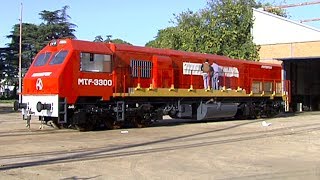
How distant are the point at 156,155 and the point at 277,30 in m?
28.3

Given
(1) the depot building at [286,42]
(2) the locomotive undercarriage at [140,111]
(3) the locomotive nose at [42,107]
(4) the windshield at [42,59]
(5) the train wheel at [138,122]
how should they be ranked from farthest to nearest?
1. (1) the depot building at [286,42]
2. (5) the train wheel at [138,122]
3. (4) the windshield at [42,59]
4. (2) the locomotive undercarriage at [140,111]
5. (3) the locomotive nose at [42,107]

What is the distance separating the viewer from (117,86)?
19.8 m

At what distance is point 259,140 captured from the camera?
16.2 m

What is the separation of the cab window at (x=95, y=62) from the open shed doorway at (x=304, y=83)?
26.0 metres

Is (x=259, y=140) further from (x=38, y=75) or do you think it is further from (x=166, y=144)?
(x=38, y=75)

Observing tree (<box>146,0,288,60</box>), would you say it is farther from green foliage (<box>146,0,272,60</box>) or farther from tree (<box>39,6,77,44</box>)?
tree (<box>39,6,77,44</box>)

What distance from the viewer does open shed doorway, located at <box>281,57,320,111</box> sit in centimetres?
4412

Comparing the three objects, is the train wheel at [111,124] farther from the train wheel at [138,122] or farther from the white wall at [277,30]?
the white wall at [277,30]

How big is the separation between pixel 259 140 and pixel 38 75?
9277 mm

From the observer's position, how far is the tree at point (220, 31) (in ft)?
134

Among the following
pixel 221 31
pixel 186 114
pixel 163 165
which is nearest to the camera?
pixel 163 165

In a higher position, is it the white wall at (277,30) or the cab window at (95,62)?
the white wall at (277,30)

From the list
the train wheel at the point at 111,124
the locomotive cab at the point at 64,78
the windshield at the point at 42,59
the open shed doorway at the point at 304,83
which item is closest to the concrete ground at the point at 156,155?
the locomotive cab at the point at 64,78

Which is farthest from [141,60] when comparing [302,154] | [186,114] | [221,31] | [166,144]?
[221,31]
